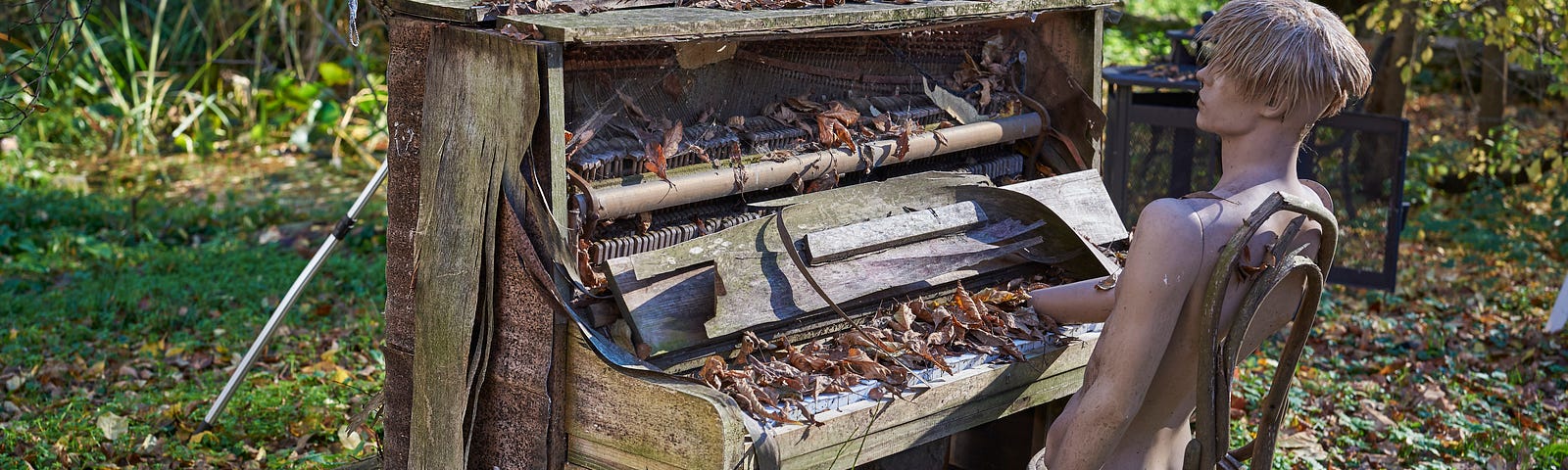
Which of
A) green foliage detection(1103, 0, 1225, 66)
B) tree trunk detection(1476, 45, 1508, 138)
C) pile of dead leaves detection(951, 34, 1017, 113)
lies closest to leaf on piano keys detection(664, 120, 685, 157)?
pile of dead leaves detection(951, 34, 1017, 113)

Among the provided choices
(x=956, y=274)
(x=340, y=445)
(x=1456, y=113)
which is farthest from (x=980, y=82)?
(x=1456, y=113)

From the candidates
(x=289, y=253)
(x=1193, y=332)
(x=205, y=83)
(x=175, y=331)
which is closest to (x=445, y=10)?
(x=1193, y=332)

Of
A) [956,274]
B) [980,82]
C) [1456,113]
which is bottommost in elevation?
[1456,113]

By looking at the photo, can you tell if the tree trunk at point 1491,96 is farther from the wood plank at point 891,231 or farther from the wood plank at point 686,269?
the wood plank at point 686,269

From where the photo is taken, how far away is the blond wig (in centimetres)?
240

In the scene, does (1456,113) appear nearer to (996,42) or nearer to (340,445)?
(996,42)

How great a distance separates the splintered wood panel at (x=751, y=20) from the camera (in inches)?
93.7

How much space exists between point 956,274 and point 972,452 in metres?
0.99

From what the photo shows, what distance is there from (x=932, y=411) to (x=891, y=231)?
49 cm

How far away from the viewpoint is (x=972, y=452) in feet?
12.8

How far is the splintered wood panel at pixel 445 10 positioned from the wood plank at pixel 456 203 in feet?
0.09

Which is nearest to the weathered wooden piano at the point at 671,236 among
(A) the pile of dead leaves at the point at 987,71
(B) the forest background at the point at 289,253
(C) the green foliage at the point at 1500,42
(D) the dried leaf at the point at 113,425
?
(A) the pile of dead leaves at the point at 987,71

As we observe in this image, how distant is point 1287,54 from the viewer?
2.40 meters

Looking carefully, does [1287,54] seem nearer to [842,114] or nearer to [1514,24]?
[842,114]
